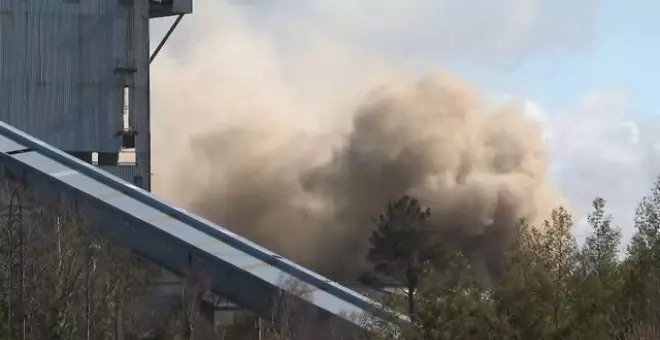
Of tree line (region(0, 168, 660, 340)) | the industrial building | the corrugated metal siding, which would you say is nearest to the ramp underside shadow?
tree line (region(0, 168, 660, 340))

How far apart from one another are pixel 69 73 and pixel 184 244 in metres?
14.3

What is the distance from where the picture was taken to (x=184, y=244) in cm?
2795

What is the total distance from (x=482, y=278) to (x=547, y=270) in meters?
1.75

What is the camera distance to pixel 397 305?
1597 centimetres

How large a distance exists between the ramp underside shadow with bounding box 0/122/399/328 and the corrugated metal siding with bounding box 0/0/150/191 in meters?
9.10

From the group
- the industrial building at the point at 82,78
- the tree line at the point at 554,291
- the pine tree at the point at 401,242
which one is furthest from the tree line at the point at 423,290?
the industrial building at the point at 82,78

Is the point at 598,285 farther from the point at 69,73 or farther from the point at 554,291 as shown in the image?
the point at 69,73

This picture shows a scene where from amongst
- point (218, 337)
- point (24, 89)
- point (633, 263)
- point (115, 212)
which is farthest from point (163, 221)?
point (633, 263)

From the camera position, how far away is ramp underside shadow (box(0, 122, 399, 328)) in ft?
88.2

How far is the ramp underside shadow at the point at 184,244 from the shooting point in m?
26.9

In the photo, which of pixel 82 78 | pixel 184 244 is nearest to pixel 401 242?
pixel 184 244

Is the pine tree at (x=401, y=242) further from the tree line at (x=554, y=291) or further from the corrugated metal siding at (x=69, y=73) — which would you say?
the tree line at (x=554, y=291)

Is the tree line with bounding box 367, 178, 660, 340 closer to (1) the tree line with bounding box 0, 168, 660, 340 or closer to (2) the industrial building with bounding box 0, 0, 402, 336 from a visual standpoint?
(1) the tree line with bounding box 0, 168, 660, 340

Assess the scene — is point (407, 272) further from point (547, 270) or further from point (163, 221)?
point (547, 270)
